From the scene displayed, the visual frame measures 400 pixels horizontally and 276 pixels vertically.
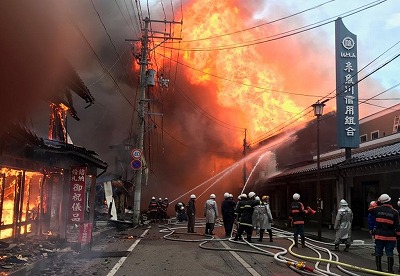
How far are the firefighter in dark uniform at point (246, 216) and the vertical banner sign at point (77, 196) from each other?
16.4 feet

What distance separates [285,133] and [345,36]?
18160 millimetres

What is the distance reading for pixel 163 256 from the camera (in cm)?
937

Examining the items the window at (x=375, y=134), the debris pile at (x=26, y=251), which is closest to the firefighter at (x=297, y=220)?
the debris pile at (x=26, y=251)

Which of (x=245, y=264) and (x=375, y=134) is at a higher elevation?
(x=375, y=134)

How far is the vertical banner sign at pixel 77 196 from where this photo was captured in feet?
36.2

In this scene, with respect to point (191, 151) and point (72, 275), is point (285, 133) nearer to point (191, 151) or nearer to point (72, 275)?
point (191, 151)

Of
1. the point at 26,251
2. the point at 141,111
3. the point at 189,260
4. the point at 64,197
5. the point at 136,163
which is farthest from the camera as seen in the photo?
the point at 141,111

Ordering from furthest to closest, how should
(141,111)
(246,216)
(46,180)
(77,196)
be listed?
(141,111), (246,216), (46,180), (77,196)

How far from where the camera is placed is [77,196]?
11203 millimetres

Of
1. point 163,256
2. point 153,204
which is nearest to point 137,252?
point 163,256

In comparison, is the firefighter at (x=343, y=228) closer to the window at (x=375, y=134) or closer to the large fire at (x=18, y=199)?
the large fire at (x=18, y=199)

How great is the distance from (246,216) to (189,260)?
4.21 m

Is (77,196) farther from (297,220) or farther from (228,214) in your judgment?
(297,220)

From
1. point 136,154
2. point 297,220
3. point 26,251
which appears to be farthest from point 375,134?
point 26,251
